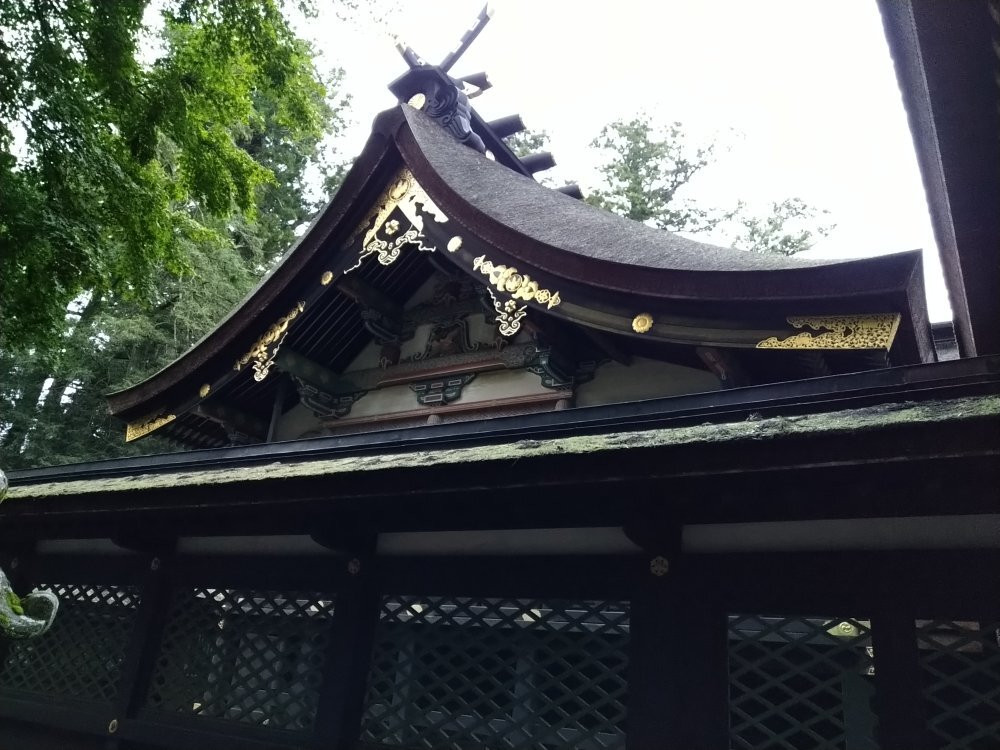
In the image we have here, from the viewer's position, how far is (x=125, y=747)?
4289mm

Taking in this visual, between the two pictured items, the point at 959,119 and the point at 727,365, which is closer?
the point at 959,119

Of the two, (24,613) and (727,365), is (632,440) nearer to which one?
(727,365)

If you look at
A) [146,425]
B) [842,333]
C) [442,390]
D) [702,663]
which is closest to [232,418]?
[146,425]

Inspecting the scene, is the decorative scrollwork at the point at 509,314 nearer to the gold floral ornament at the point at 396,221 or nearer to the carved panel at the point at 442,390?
the gold floral ornament at the point at 396,221

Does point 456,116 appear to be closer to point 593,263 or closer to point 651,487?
point 593,263

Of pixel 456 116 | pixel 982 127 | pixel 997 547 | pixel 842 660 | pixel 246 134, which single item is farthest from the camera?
pixel 246 134

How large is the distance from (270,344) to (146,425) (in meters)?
1.67

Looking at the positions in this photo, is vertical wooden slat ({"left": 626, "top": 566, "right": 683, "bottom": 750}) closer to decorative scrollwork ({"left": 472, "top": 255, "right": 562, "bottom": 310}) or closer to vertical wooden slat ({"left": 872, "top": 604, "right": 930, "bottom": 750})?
Answer: vertical wooden slat ({"left": 872, "top": 604, "right": 930, "bottom": 750})

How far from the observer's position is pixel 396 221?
558 cm

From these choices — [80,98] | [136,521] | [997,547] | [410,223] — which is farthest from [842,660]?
[80,98]

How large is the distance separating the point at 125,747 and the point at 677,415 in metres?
3.85

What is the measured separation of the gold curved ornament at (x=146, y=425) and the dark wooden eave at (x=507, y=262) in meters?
0.06

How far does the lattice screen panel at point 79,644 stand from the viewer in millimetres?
4762

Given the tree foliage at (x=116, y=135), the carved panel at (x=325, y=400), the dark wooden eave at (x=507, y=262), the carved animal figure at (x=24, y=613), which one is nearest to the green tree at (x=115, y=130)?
the tree foliage at (x=116, y=135)
